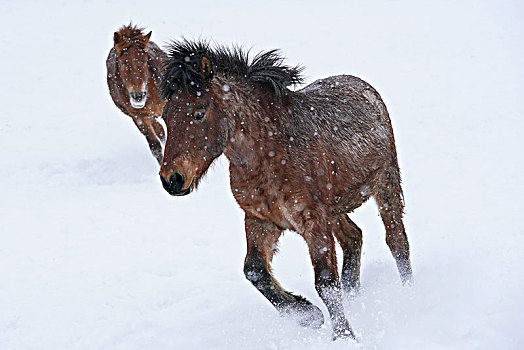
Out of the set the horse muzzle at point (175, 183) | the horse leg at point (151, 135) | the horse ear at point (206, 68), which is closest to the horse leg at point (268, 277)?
the horse muzzle at point (175, 183)

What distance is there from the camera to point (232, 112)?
4.43 m

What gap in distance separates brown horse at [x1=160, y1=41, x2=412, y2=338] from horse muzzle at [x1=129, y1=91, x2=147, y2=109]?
4817 millimetres

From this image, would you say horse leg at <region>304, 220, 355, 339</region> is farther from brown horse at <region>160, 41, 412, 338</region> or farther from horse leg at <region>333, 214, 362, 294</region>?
horse leg at <region>333, 214, 362, 294</region>

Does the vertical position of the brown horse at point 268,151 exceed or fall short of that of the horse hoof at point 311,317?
it exceeds it

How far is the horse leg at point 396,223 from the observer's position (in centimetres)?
585

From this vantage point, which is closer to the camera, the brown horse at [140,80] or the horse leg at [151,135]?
Result: the brown horse at [140,80]

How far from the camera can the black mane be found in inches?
167

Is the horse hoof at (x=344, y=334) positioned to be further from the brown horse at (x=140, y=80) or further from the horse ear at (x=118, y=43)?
the horse ear at (x=118, y=43)

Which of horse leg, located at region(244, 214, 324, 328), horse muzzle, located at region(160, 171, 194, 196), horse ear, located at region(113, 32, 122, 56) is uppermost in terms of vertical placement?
horse muzzle, located at region(160, 171, 194, 196)

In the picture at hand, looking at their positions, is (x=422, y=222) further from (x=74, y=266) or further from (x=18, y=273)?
(x=18, y=273)

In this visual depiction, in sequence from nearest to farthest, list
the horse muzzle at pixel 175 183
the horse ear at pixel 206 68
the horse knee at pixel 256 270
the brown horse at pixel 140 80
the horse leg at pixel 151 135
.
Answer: the horse muzzle at pixel 175 183
the horse ear at pixel 206 68
the horse knee at pixel 256 270
the brown horse at pixel 140 80
the horse leg at pixel 151 135

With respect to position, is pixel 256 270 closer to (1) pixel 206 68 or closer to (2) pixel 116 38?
(1) pixel 206 68

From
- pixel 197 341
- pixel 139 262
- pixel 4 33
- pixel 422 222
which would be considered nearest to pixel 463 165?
pixel 422 222

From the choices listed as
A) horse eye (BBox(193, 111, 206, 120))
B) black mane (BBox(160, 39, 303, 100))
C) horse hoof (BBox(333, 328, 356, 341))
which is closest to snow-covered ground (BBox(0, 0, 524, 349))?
horse hoof (BBox(333, 328, 356, 341))
